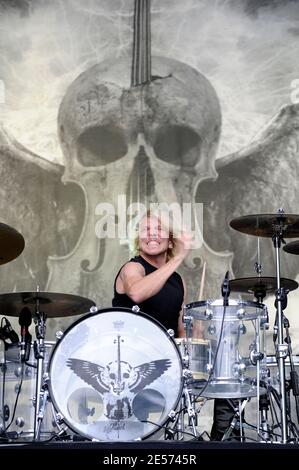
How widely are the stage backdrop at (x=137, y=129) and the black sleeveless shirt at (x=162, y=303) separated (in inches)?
19.5

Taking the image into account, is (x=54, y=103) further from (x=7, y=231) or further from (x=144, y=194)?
(x=7, y=231)

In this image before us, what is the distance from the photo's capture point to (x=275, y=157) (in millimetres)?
8164

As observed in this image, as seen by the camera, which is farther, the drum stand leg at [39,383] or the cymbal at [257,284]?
the cymbal at [257,284]

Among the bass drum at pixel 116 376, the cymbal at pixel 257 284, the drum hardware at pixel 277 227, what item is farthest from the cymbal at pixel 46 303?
the drum hardware at pixel 277 227

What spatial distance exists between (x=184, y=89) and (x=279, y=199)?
1.43m

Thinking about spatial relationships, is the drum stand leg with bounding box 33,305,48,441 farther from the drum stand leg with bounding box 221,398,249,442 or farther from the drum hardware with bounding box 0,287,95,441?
the drum stand leg with bounding box 221,398,249,442

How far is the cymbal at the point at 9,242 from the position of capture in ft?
17.5

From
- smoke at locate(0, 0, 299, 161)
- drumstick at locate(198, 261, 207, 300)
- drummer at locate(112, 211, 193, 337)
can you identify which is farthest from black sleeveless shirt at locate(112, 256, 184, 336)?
smoke at locate(0, 0, 299, 161)

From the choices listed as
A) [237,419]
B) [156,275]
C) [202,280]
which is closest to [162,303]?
[156,275]

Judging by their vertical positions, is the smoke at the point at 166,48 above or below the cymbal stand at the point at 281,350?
above

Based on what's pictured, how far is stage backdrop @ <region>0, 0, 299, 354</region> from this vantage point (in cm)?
802

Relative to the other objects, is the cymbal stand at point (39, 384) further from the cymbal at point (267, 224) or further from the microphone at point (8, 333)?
the cymbal at point (267, 224)

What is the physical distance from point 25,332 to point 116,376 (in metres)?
0.95

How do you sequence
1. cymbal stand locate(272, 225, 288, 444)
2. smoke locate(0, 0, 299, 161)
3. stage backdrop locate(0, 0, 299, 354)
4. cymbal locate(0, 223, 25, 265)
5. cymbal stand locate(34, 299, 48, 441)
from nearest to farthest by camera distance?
1. cymbal stand locate(272, 225, 288, 444)
2. cymbal locate(0, 223, 25, 265)
3. cymbal stand locate(34, 299, 48, 441)
4. stage backdrop locate(0, 0, 299, 354)
5. smoke locate(0, 0, 299, 161)
